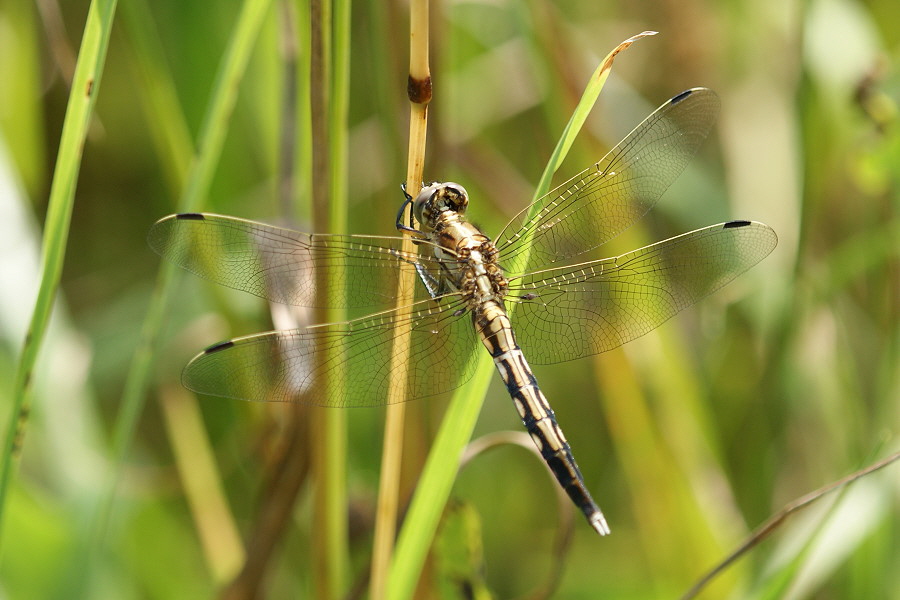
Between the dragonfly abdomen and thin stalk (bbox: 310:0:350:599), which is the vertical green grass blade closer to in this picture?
thin stalk (bbox: 310:0:350:599)

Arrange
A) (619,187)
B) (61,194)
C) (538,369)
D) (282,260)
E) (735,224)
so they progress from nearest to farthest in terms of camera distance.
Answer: (61,194)
(282,260)
(735,224)
(619,187)
(538,369)

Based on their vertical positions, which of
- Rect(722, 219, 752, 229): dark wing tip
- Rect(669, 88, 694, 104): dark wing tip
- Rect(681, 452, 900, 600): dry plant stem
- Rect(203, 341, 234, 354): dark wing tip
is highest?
Rect(669, 88, 694, 104): dark wing tip

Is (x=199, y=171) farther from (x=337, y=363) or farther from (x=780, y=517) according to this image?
(x=780, y=517)

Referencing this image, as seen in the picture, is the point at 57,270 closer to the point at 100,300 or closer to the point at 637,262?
the point at 637,262

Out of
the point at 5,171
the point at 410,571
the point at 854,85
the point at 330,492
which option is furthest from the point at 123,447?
the point at 854,85

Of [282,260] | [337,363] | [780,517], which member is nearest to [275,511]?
[337,363]

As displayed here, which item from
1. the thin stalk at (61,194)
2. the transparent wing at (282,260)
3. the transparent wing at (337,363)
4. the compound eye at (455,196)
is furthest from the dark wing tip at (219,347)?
the compound eye at (455,196)

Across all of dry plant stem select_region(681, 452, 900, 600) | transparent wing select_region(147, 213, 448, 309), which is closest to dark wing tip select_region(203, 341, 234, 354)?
transparent wing select_region(147, 213, 448, 309)

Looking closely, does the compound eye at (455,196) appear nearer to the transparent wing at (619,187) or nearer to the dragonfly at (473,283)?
the dragonfly at (473,283)
